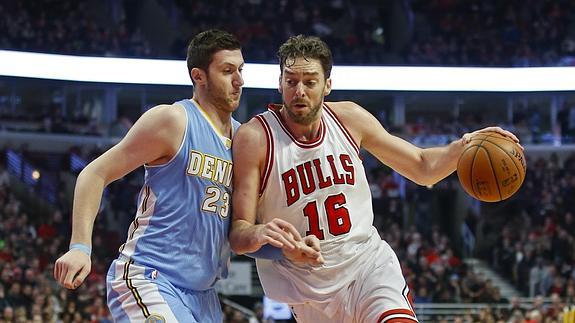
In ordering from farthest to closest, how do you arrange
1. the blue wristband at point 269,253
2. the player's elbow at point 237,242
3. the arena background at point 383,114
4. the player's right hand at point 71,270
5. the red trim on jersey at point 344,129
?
1. the arena background at point 383,114
2. the red trim on jersey at point 344,129
3. the blue wristband at point 269,253
4. the player's elbow at point 237,242
5. the player's right hand at point 71,270

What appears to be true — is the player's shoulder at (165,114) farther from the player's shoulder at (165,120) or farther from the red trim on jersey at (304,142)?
the red trim on jersey at (304,142)

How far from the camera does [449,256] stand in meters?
17.5

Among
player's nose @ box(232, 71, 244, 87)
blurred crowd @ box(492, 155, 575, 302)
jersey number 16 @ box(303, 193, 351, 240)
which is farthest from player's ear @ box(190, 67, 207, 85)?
blurred crowd @ box(492, 155, 575, 302)

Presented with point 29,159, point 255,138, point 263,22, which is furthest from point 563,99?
point 255,138

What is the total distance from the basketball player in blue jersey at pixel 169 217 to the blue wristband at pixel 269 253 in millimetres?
161

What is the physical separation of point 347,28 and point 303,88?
2114 centimetres

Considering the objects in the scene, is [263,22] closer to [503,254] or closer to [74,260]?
[503,254]

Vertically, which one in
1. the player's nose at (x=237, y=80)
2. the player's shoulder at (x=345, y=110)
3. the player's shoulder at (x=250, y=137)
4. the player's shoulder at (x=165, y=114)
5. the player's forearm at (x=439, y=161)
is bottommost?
the player's forearm at (x=439, y=161)

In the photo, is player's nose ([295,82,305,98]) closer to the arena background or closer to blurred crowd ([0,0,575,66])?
the arena background

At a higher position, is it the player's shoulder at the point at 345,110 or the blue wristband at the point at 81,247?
the player's shoulder at the point at 345,110

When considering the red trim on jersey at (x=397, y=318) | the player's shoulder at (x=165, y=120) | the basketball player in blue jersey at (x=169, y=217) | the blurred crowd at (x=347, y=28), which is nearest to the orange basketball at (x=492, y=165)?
the red trim on jersey at (x=397, y=318)

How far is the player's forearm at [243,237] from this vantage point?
3.82 meters

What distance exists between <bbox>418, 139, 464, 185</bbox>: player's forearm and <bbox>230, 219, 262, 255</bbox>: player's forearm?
1037 mm

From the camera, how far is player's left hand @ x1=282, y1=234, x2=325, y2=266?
367 centimetres
